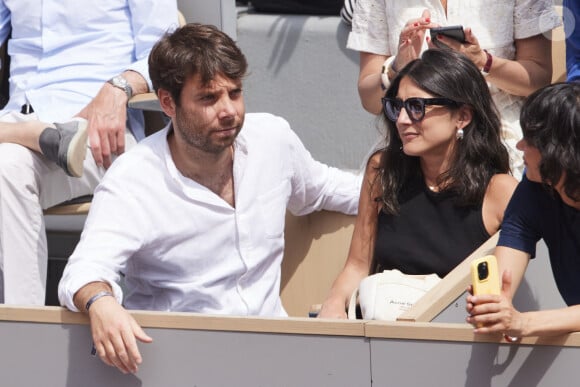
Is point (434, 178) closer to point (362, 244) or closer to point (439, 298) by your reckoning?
Result: point (362, 244)

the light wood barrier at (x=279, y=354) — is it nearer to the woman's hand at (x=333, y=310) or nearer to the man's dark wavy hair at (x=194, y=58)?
the woman's hand at (x=333, y=310)

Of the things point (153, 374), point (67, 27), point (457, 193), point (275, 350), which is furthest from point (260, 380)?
point (67, 27)

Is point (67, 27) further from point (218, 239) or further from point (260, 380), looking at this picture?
point (260, 380)

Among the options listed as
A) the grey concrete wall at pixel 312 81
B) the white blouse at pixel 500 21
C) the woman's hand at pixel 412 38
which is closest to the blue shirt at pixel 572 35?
the white blouse at pixel 500 21

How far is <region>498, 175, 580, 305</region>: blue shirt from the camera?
264cm

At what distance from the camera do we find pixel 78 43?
4.11 m

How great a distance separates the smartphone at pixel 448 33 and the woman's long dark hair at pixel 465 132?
0.14 meters

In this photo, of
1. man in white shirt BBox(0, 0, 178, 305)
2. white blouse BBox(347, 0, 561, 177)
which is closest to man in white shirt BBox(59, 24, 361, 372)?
man in white shirt BBox(0, 0, 178, 305)

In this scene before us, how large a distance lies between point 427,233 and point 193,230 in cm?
60

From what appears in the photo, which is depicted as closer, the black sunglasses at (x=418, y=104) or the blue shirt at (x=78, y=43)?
the black sunglasses at (x=418, y=104)

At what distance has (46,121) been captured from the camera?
12.8ft

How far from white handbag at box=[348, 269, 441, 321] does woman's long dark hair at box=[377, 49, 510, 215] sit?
23cm

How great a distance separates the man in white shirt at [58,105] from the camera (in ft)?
11.5

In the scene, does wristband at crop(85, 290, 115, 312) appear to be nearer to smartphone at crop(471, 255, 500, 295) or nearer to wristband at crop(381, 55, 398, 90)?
smartphone at crop(471, 255, 500, 295)
